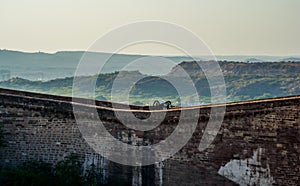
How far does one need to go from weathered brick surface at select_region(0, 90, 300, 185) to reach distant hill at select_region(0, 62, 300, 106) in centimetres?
3438

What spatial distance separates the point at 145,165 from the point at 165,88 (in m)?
47.0

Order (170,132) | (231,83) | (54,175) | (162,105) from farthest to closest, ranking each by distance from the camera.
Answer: (231,83), (162,105), (54,175), (170,132)

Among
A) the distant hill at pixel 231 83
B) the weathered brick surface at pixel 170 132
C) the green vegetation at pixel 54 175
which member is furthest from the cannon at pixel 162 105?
the distant hill at pixel 231 83

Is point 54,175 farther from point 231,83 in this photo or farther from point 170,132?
point 231,83

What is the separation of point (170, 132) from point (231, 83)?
2039 inches

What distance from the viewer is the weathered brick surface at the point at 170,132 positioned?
1217 centimetres

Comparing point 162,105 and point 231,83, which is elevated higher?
point 231,83

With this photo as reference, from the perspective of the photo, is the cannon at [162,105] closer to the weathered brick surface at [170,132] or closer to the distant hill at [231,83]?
the weathered brick surface at [170,132]

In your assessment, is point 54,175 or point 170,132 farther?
point 54,175

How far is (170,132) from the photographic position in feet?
45.1

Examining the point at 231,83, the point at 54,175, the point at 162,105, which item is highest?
the point at 231,83

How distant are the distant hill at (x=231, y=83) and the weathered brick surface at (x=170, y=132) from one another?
34378 mm

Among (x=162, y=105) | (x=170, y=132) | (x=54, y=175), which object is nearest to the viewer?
(x=170, y=132)

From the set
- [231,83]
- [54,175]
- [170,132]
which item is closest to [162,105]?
[170,132]
